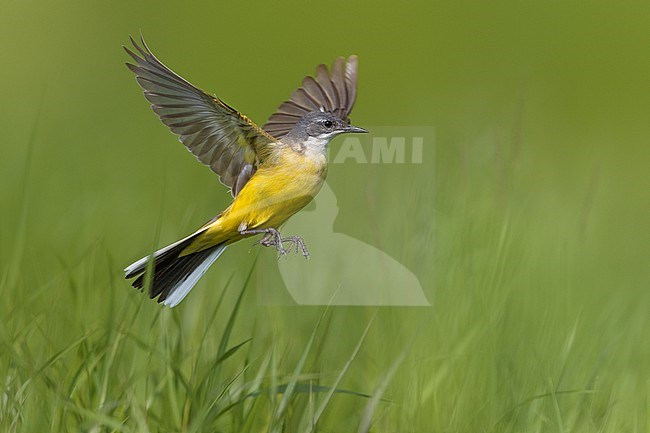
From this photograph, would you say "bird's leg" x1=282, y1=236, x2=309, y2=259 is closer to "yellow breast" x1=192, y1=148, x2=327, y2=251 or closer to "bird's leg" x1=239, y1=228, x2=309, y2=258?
"bird's leg" x1=239, y1=228, x2=309, y2=258

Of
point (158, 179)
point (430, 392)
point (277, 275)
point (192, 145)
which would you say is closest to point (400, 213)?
point (277, 275)

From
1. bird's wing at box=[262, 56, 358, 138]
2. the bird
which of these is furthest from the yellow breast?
bird's wing at box=[262, 56, 358, 138]

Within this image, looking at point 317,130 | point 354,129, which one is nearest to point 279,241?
point 317,130

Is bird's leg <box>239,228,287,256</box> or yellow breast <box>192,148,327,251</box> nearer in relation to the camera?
bird's leg <box>239,228,287,256</box>

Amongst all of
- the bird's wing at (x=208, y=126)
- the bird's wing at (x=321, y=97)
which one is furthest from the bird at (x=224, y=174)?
the bird's wing at (x=321, y=97)

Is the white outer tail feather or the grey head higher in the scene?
the grey head

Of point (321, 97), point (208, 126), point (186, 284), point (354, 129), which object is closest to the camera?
point (186, 284)

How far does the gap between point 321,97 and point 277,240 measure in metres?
1.06

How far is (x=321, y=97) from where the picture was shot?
3.32m

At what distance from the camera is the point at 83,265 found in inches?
140

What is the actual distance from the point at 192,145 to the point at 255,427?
0.81m

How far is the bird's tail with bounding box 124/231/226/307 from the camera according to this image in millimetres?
2471

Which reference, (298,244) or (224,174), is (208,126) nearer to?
(224,174)

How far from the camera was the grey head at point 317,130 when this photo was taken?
284 centimetres
